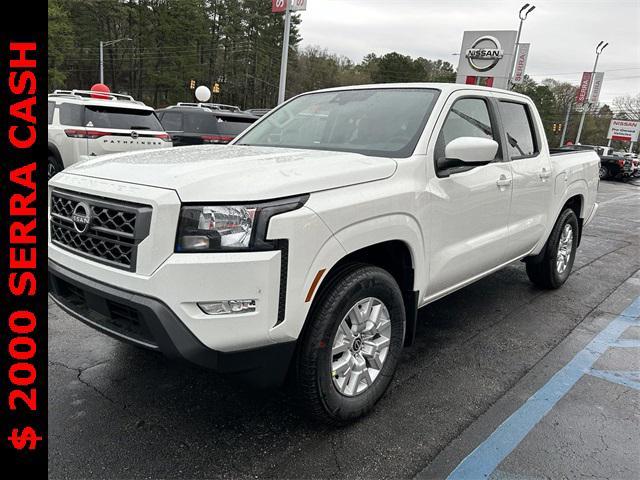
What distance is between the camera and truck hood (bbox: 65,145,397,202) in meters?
2.12

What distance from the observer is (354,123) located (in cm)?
337

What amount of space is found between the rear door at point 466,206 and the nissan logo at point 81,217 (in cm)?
183

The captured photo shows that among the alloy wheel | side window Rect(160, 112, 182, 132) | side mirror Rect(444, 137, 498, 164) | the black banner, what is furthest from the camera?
side window Rect(160, 112, 182, 132)

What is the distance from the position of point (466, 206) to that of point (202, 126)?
9.97m

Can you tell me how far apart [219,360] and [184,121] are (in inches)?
436

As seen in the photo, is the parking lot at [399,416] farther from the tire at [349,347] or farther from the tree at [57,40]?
the tree at [57,40]

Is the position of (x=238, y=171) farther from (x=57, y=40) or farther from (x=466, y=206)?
(x=57, y=40)

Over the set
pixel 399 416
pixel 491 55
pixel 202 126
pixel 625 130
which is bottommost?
pixel 399 416

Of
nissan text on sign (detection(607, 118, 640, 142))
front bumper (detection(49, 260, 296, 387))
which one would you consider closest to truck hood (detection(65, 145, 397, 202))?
front bumper (detection(49, 260, 296, 387))

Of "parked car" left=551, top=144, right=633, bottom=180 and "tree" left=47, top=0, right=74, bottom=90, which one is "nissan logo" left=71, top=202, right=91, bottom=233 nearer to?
"parked car" left=551, top=144, right=633, bottom=180

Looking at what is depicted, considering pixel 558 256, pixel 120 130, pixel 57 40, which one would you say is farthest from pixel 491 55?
pixel 57 40

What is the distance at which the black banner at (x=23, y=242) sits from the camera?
1941 mm

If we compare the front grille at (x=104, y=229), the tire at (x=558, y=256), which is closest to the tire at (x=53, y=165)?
the front grille at (x=104, y=229)

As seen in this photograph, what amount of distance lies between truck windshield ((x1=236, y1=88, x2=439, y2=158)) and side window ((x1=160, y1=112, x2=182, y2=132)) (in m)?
9.07
